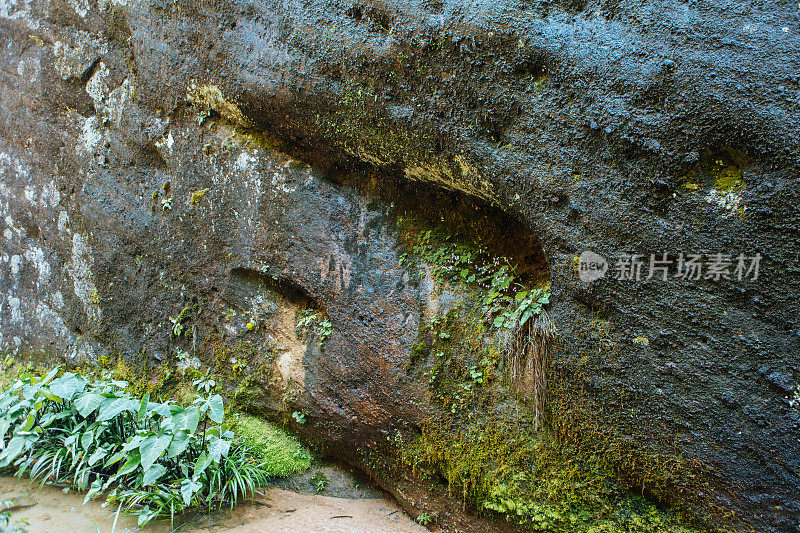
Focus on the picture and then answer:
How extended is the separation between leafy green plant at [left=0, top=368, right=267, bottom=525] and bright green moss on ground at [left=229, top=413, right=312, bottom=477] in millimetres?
96

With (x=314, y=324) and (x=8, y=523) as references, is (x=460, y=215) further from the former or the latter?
(x=8, y=523)

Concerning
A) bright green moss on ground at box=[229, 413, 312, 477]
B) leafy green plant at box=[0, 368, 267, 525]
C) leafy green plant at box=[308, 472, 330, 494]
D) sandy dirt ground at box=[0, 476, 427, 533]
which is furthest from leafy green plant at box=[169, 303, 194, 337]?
leafy green plant at box=[308, 472, 330, 494]

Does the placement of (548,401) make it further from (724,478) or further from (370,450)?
(370,450)

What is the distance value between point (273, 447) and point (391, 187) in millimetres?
2431

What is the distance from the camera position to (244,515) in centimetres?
357

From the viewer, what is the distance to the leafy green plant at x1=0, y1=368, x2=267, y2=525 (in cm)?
348

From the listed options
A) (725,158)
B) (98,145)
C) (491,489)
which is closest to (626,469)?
(491,489)

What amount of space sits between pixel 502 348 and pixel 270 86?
271 cm

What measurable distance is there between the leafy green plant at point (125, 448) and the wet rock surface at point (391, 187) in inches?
29.0

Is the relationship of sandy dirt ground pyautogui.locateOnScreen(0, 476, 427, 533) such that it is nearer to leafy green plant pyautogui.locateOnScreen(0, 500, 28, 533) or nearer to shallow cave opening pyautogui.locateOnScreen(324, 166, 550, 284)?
leafy green plant pyautogui.locateOnScreen(0, 500, 28, 533)

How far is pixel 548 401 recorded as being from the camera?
311 cm

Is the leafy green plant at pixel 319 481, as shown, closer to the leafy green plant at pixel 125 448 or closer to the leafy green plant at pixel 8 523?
the leafy green plant at pixel 125 448

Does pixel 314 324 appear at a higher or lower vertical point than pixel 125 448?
higher

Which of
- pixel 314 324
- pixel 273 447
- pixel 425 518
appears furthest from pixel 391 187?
pixel 425 518
